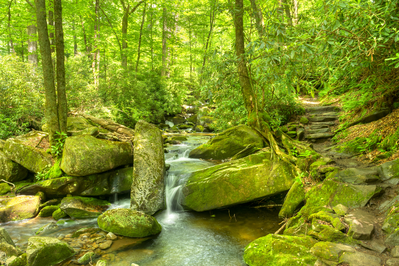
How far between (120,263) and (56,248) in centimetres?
122

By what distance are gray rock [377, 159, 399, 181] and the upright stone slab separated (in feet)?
17.2

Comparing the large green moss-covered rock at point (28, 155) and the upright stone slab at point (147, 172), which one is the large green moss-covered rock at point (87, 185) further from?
the upright stone slab at point (147, 172)

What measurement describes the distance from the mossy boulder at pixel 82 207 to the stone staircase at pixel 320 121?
7.38 m

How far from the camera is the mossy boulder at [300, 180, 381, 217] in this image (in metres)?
4.37

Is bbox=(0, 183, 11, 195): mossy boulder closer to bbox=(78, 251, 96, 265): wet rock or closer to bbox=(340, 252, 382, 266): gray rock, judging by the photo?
bbox=(78, 251, 96, 265): wet rock

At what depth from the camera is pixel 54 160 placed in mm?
7434

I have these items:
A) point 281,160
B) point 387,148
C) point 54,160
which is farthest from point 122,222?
point 387,148

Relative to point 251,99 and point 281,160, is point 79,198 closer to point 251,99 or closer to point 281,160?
point 281,160

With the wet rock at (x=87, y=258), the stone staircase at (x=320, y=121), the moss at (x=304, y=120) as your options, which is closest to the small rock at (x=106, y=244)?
the wet rock at (x=87, y=258)

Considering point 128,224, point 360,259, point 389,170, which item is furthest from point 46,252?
point 389,170

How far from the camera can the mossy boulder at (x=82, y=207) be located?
6.24 metres

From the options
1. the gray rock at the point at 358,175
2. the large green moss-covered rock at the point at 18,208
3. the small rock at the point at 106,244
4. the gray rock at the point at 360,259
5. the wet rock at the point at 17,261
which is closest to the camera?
the gray rock at the point at 360,259

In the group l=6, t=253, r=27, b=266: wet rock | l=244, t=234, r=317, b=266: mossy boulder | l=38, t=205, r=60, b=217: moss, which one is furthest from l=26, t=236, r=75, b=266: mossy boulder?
l=244, t=234, r=317, b=266: mossy boulder

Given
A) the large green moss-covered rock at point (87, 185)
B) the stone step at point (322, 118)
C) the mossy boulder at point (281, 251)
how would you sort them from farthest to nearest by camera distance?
the stone step at point (322, 118) < the large green moss-covered rock at point (87, 185) < the mossy boulder at point (281, 251)
